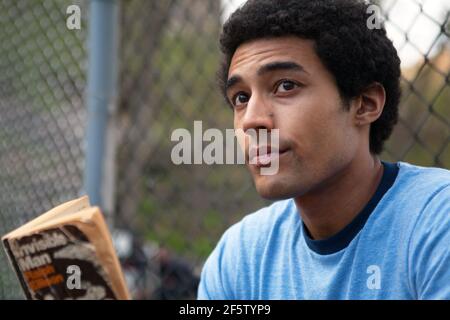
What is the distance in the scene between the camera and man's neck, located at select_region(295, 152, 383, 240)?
1.60 metres

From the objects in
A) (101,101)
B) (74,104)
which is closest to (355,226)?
(101,101)

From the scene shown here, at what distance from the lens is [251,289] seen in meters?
1.75

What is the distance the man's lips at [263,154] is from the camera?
152 cm

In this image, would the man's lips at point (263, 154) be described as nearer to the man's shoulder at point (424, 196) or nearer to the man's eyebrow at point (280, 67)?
the man's eyebrow at point (280, 67)

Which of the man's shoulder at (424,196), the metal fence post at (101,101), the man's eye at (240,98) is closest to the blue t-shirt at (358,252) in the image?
the man's shoulder at (424,196)

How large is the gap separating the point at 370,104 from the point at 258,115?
313 mm

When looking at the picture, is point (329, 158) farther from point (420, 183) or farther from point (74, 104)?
point (74, 104)

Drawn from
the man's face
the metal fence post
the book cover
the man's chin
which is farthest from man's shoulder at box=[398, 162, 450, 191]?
the metal fence post

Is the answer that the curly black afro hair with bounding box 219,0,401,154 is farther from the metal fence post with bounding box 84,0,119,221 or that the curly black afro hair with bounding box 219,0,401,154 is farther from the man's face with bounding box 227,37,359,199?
the metal fence post with bounding box 84,0,119,221

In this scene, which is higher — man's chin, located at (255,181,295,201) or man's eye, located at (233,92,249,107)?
man's eye, located at (233,92,249,107)

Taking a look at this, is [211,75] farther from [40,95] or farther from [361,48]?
[361,48]

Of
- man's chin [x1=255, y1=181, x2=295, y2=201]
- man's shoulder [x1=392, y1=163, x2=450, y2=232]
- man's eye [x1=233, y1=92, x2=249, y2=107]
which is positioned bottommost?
man's shoulder [x1=392, y1=163, x2=450, y2=232]

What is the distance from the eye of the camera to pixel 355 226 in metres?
1.56

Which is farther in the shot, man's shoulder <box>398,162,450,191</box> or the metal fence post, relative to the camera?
the metal fence post
